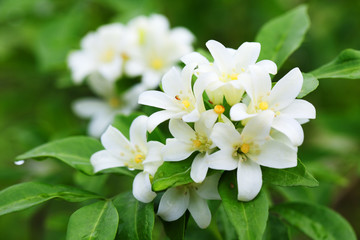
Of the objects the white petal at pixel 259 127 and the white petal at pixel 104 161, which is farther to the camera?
the white petal at pixel 104 161

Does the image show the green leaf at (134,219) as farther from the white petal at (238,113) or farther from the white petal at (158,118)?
the white petal at (238,113)

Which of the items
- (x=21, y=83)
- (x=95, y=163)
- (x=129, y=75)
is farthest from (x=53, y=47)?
(x=95, y=163)

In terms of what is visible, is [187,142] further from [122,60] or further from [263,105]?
[122,60]

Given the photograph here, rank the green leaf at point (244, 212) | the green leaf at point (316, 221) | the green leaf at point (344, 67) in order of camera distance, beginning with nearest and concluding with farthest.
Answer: the green leaf at point (244, 212)
the green leaf at point (344, 67)
the green leaf at point (316, 221)

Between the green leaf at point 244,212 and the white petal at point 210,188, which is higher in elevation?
the green leaf at point 244,212

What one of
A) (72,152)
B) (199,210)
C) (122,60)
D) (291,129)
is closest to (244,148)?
(291,129)

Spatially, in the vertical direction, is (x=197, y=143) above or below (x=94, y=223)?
above

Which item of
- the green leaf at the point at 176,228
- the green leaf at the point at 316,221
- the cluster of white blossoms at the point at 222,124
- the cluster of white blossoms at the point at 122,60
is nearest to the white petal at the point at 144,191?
the cluster of white blossoms at the point at 222,124

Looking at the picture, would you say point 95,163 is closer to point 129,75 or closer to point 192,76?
point 192,76

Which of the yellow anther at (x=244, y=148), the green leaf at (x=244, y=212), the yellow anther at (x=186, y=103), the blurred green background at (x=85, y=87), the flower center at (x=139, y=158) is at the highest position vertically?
the yellow anther at (x=186, y=103)
